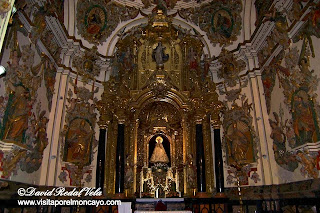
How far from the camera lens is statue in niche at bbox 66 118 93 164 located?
390 inches

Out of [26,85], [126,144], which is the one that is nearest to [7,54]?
[26,85]

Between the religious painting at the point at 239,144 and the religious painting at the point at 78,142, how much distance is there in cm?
593

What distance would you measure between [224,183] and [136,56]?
731 cm

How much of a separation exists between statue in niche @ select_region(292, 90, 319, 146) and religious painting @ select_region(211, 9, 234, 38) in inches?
225

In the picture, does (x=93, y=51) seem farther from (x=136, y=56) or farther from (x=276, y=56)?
(x=276, y=56)

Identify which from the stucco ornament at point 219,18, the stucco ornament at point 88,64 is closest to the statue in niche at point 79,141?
the stucco ornament at point 88,64

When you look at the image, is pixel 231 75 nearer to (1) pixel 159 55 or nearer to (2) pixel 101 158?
(1) pixel 159 55

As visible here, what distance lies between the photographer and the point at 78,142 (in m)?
10.1

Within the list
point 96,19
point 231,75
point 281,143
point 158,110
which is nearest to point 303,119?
point 281,143

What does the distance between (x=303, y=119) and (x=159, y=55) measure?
736 cm

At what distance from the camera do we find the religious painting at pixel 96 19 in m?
12.0

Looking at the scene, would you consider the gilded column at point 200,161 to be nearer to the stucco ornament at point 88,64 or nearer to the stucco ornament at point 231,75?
the stucco ornament at point 231,75

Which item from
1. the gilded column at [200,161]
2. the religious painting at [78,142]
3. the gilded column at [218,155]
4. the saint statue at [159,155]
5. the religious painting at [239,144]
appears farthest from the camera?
the saint statue at [159,155]

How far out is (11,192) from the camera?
677 cm
